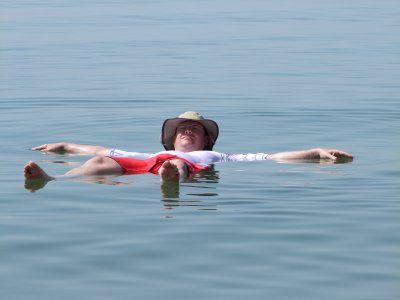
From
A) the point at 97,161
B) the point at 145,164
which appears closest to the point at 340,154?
the point at 145,164

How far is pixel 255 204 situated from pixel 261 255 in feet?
6.34

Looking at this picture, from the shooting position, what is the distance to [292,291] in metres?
7.23

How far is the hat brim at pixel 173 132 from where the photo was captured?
41.4 ft

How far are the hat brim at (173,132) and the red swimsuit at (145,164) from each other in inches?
38.4

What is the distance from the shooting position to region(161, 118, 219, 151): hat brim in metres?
12.6

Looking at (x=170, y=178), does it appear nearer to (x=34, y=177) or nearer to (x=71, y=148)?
(x=34, y=177)

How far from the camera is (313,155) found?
12281mm

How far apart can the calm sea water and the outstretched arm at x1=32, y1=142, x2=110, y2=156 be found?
0.14 m

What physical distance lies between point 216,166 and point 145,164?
0.89 m

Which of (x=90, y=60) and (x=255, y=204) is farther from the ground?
(x=90, y=60)

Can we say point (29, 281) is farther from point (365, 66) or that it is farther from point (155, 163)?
point (365, 66)

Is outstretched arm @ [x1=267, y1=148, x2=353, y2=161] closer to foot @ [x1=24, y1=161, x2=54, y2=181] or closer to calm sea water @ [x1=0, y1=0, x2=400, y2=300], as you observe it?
calm sea water @ [x1=0, y1=0, x2=400, y2=300]

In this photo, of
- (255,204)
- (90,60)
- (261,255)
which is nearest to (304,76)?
(90,60)

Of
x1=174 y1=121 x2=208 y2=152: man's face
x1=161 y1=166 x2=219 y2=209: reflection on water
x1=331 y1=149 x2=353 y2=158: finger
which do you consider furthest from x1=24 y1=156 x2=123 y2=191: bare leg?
x1=331 y1=149 x2=353 y2=158: finger
